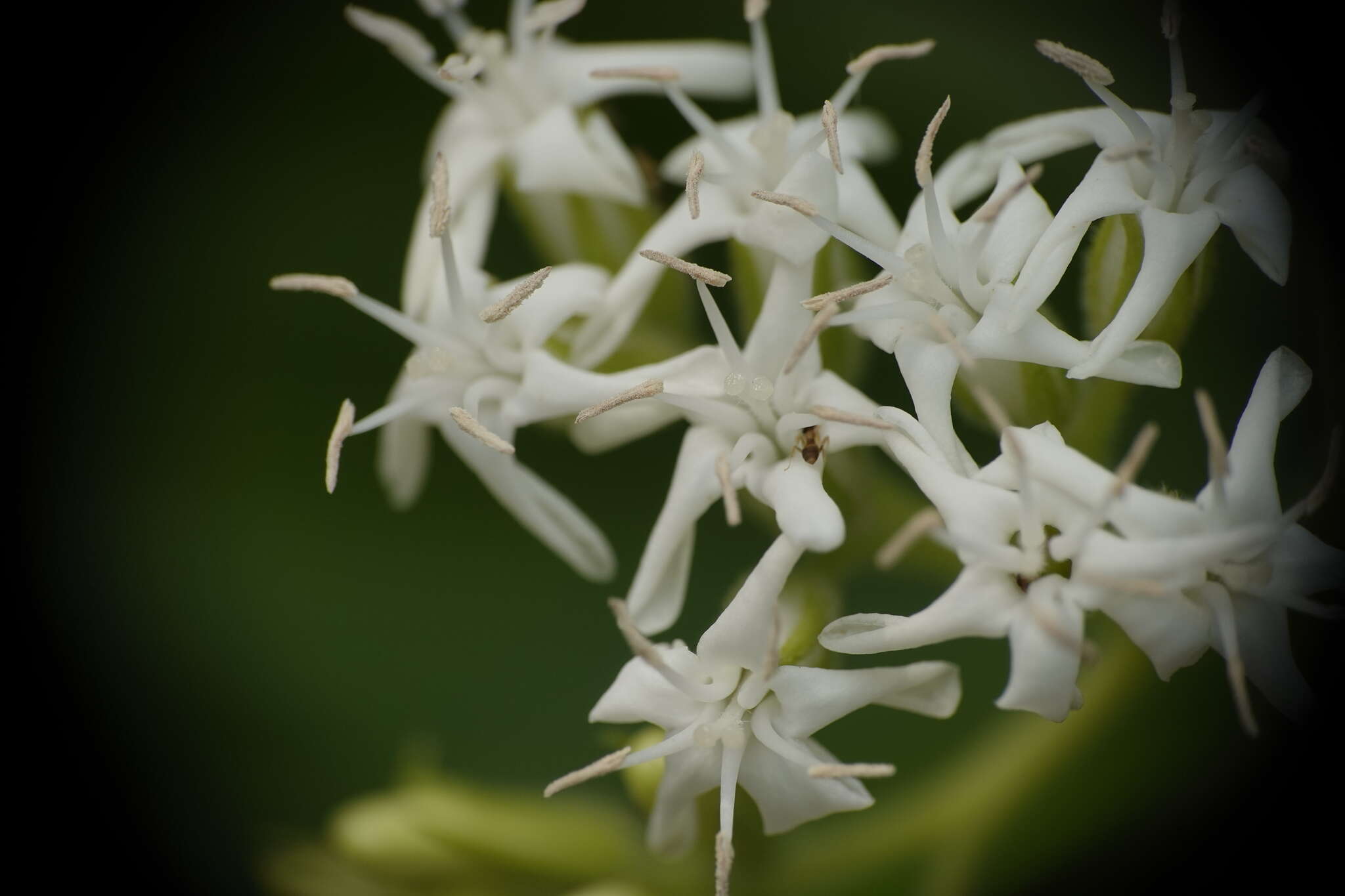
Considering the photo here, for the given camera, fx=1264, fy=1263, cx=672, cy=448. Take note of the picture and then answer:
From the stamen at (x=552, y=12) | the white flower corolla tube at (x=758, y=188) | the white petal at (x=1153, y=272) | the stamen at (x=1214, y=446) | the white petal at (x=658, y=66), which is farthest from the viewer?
the white petal at (x=658, y=66)

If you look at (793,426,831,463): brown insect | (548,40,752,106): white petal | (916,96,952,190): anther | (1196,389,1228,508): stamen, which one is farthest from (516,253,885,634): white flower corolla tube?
(548,40,752,106): white petal

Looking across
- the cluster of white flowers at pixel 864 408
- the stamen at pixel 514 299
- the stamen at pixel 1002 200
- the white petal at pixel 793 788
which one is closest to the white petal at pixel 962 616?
the cluster of white flowers at pixel 864 408

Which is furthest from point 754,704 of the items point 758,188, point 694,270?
point 758,188

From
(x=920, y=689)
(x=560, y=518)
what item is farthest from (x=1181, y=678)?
(x=560, y=518)

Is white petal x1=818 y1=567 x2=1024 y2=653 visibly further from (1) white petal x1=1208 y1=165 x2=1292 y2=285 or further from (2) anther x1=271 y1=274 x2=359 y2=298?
(2) anther x1=271 y1=274 x2=359 y2=298

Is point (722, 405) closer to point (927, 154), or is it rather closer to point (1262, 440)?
point (927, 154)

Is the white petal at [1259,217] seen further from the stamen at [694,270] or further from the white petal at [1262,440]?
the stamen at [694,270]

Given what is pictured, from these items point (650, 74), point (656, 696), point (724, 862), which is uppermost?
point (650, 74)
